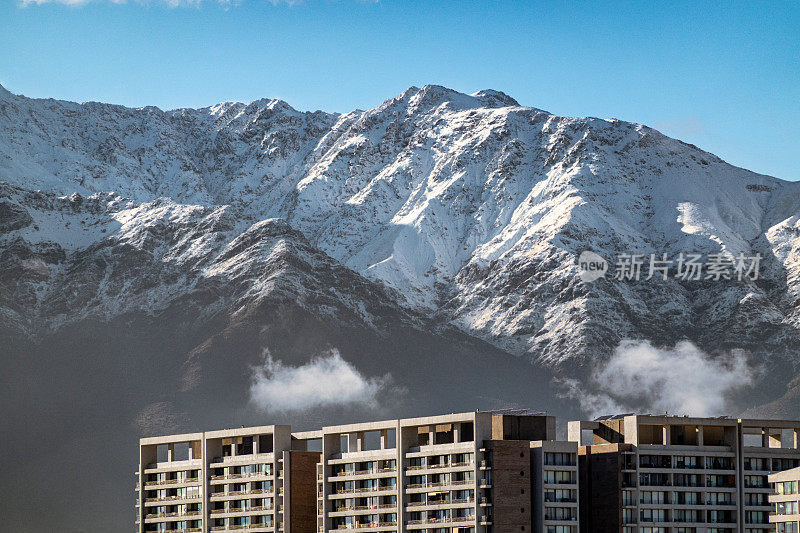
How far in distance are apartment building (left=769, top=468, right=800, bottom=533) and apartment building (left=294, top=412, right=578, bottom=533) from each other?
43.4 meters

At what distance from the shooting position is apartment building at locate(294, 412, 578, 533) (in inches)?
7101

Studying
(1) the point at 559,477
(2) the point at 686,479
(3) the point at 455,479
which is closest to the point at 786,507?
(1) the point at 559,477

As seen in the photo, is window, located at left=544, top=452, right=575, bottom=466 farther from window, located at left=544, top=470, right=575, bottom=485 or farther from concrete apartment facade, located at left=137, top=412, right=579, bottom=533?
window, located at left=544, top=470, right=575, bottom=485

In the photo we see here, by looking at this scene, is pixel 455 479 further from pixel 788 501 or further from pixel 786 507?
pixel 788 501

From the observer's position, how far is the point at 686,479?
189750 mm

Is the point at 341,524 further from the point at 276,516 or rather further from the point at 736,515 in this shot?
the point at 736,515

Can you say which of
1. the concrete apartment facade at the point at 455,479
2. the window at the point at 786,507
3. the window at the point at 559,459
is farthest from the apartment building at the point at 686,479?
the window at the point at 786,507

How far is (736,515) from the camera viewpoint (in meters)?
→ 190

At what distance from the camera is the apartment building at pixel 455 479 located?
180 m

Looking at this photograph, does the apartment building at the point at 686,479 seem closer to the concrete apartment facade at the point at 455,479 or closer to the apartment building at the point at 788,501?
the concrete apartment facade at the point at 455,479

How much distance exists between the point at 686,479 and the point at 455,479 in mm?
28547

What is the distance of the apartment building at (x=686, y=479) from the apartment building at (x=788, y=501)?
46.1 metres

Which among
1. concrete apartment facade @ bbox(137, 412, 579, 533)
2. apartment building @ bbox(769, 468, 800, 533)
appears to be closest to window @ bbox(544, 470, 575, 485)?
concrete apartment facade @ bbox(137, 412, 579, 533)

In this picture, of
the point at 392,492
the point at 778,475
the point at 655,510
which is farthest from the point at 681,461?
the point at 778,475
